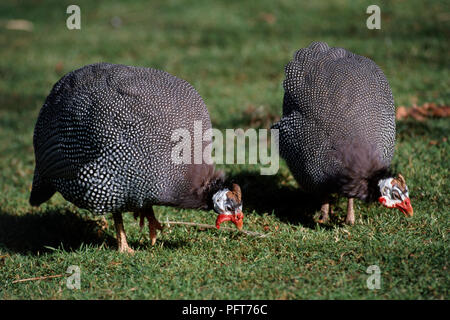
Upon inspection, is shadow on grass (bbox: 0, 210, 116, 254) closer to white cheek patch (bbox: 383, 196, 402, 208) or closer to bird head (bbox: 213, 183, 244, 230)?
bird head (bbox: 213, 183, 244, 230)

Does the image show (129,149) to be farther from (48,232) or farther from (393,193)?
(393,193)

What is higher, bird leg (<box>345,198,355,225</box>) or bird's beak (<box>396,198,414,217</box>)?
bird's beak (<box>396,198,414,217</box>)

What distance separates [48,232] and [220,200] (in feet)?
5.85

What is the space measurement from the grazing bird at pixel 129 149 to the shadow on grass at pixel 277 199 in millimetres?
863

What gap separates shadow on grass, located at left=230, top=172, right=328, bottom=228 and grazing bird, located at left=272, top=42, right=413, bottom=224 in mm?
221

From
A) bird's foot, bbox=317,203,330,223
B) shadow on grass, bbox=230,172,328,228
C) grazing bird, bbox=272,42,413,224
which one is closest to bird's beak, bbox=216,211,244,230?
grazing bird, bbox=272,42,413,224

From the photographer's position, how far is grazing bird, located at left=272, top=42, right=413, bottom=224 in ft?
12.6

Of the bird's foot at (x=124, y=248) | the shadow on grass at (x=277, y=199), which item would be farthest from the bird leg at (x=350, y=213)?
the bird's foot at (x=124, y=248)

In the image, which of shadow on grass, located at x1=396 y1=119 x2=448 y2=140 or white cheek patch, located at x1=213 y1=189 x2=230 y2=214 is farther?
shadow on grass, located at x1=396 y1=119 x2=448 y2=140

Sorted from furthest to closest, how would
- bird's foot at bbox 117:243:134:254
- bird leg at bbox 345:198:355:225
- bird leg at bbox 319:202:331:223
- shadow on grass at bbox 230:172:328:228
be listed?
shadow on grass at bbox 230:172:328:228 < bird leg at bbox 319:202:331:223 < bird leg at bbox 345:198:355:225 < bird's foot at bbox 117:243:134:254

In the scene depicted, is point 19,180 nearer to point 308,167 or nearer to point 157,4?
point 308,167

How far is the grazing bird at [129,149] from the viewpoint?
12.4 feet

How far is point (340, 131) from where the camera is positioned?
3.97 m

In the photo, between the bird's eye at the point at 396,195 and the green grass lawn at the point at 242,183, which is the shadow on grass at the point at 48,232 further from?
the bird's eye at the point at 396,195
